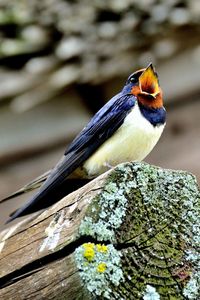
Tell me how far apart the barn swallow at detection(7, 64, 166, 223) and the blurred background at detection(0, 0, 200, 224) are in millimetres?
1382

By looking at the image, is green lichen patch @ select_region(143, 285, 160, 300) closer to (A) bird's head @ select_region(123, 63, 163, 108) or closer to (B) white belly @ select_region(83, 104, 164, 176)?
(B) white belly @ select_region(83, 104, 164, 176)

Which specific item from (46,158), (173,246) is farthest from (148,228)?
(46,158)

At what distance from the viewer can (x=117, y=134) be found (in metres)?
1.98

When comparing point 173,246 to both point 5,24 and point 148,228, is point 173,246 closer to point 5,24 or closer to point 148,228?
point 148,228

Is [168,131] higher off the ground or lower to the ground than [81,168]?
higher

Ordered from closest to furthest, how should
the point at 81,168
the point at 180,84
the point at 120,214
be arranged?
1. the point at 120,214
2. the point at 81,168
3. the point at 180,84

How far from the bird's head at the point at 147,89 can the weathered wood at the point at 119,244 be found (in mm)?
600

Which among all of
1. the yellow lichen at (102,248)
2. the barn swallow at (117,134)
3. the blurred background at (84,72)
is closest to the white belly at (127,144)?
the barn swallow at (117,134)

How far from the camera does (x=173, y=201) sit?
1.46 m

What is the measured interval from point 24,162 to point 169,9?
904 mm

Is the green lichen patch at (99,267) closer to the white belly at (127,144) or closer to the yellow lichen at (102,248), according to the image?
the yellow lichen at (102,248)

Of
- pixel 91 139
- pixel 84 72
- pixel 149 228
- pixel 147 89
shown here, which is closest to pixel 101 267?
pixel 149 228

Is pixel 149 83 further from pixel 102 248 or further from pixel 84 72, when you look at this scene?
pixel 84 72

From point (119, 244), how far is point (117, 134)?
25.8 inches
